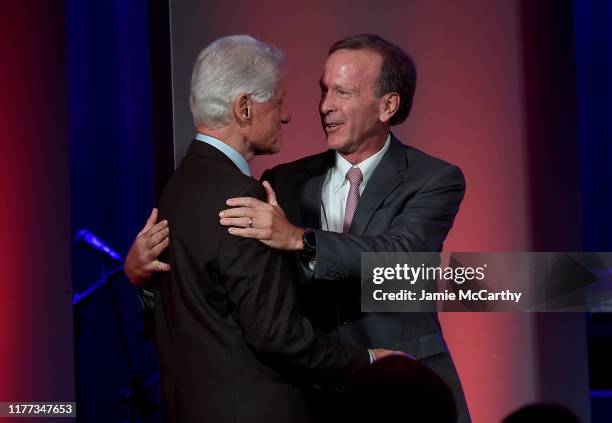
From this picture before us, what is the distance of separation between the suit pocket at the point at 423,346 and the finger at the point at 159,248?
2.38ft

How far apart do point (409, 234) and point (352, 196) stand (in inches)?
8.6

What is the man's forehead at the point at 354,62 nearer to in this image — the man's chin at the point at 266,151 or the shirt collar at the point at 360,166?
the shirt collar at the point at 360,166

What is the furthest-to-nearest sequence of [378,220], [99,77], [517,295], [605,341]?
[99,77] → [605,341] → [517,295] → [378,220]

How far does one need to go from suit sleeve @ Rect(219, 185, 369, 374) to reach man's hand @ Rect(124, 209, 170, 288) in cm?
23

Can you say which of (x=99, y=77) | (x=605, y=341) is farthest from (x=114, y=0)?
(x=605, y=341)

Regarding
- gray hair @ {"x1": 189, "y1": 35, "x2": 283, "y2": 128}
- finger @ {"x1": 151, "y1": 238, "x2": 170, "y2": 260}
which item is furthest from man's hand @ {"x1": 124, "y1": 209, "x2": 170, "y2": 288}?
gray hair @ {"x1": 189, "y1": 35, "x2": 283, "y2": 128}

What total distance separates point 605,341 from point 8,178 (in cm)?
246

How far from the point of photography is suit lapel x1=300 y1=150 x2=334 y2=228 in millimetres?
2494

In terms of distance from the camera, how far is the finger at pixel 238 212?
1.86 metres

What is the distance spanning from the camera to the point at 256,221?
188 cm

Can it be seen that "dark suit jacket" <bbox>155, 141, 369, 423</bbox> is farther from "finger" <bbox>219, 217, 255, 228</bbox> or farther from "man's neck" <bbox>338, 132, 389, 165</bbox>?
"man's neck" <bbox>338, 132, 389, 165</bbox>

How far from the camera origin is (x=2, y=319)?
9.09 ft

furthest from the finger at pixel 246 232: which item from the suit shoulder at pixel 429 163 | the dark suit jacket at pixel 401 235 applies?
the suit shoulder at pixel 429 163

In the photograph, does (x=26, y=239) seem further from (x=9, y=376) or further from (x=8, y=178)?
(x=9, y=376)
